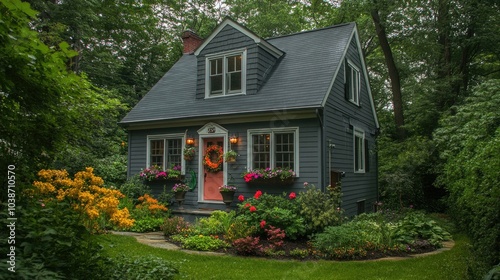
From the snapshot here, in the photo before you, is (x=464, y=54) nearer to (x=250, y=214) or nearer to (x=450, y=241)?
(x=450, y=241)

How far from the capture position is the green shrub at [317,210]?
8.29 m

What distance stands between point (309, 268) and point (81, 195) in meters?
3.95

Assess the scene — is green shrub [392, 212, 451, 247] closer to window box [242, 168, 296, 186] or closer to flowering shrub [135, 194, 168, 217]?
window box [242, 168, 296, 186]

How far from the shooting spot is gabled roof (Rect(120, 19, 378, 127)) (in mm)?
9805

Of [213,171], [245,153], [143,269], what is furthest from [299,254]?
[213,171]

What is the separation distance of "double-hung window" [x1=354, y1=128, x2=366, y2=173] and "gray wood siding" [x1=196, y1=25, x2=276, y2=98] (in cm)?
382

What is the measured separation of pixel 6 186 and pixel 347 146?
380 inches

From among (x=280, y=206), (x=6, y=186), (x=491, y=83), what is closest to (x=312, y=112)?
(x=280, y=206)

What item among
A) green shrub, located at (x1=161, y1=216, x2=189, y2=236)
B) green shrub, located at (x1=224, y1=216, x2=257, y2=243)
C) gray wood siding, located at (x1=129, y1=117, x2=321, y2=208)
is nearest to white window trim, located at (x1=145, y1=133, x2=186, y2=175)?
gray wood siding, located at (x1=129, y1=117, x2=321, y2=208)

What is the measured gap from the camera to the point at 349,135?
37.8ft

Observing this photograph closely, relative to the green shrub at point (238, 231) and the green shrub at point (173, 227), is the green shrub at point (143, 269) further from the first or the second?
the green shrub at point (173, 227)

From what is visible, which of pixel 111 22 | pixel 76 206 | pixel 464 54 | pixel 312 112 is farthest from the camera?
pixel 111 22

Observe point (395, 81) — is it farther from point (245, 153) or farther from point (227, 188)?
point (227, 188)

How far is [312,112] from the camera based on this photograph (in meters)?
9.35
